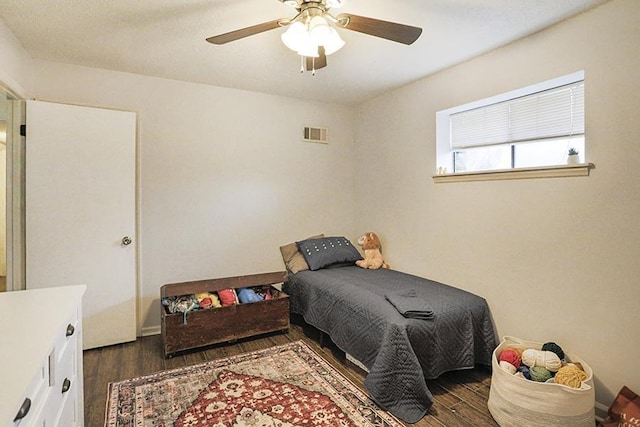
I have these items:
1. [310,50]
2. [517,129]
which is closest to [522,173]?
[517,129]

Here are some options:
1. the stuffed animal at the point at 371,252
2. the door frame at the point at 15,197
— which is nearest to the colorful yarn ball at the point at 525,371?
the stuffed animal at the point at 371,252

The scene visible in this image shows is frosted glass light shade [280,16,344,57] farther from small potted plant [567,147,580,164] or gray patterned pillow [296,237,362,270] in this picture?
gray patterned pillow [296,237,362,270]

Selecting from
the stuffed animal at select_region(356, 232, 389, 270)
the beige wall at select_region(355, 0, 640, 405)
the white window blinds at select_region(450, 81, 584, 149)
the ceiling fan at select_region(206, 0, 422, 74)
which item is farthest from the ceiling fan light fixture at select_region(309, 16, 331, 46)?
the stuffed animal at select_region(356, 232, 389, 270)

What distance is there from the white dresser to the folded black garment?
5.77 ft

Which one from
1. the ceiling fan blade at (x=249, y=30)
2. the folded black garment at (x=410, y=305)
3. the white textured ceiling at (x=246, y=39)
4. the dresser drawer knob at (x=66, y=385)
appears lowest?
the dresser drawer knob at (x=66, y=385)

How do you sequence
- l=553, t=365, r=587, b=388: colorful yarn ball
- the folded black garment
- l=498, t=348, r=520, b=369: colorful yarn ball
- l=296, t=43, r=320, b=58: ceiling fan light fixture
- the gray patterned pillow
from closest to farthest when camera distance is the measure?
l=553, t=365, r=587, b=388: colorful yarn ball → l=296, t=43, r=320, b=58: ceiling fan light fixture → l=498, t=348, r=520, b=369: colorful yarn ball → the folded black garment → the gray patterned pillow

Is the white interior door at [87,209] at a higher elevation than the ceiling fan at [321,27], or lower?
lower

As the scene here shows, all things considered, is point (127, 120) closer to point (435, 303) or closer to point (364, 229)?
point (364, 229)

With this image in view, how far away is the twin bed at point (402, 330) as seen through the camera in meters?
1.98

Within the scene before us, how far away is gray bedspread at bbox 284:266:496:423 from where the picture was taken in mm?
1980

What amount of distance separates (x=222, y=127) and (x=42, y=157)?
1.46 metres

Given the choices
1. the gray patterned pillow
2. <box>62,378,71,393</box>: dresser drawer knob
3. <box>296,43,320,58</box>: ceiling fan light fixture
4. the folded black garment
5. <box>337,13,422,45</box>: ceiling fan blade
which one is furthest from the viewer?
the gray patterned pillow

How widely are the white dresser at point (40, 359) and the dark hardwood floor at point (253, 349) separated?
26.4 inches

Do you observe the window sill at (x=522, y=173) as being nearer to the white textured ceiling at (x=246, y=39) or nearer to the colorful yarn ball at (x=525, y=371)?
the white textured ceiling at (x=246, y=39)
